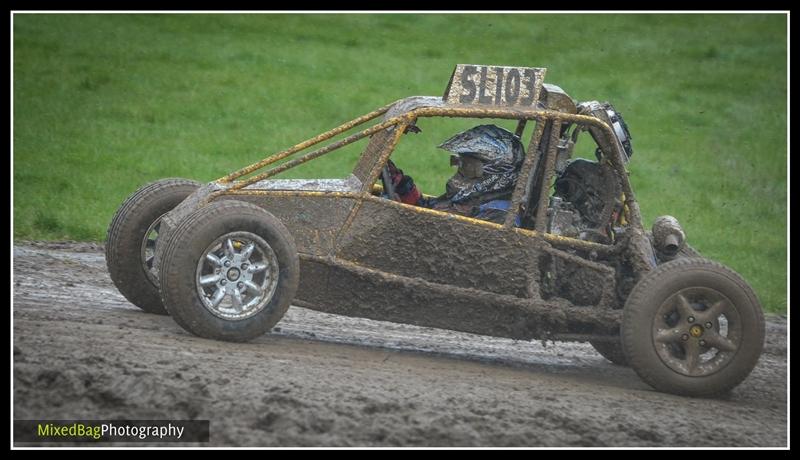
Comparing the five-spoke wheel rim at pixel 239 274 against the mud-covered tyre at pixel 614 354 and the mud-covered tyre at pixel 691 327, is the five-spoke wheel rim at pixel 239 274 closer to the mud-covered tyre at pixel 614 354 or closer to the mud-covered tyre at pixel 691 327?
the mud-covered tyre at pixel 691 327

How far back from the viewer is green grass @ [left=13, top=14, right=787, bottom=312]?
16.5 metres

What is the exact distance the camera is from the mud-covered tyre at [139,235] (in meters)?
8.88

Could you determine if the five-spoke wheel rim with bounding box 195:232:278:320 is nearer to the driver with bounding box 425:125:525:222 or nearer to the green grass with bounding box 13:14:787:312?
the driver with bounding box 425:125:525:222

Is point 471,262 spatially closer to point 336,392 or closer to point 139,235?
point 336,392

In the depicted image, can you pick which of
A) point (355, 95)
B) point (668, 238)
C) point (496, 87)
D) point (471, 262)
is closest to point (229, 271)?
point (471, 262)

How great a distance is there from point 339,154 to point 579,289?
10221mm

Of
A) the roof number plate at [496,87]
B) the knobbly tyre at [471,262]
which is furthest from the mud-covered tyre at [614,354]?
the roof number plate at [496,87]

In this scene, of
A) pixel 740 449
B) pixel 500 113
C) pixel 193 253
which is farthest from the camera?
pixel 500 113

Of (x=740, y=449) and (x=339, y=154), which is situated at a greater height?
(x=339, y=154)

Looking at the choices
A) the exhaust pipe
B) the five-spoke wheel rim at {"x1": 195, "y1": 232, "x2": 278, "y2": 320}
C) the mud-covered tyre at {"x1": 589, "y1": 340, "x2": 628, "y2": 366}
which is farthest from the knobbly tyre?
the mud-covered tyre at {"x1": 589, "y1": 340, "x2": 628, "y2": 366}

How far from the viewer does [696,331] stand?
845cm

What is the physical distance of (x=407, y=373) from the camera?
8039mm
